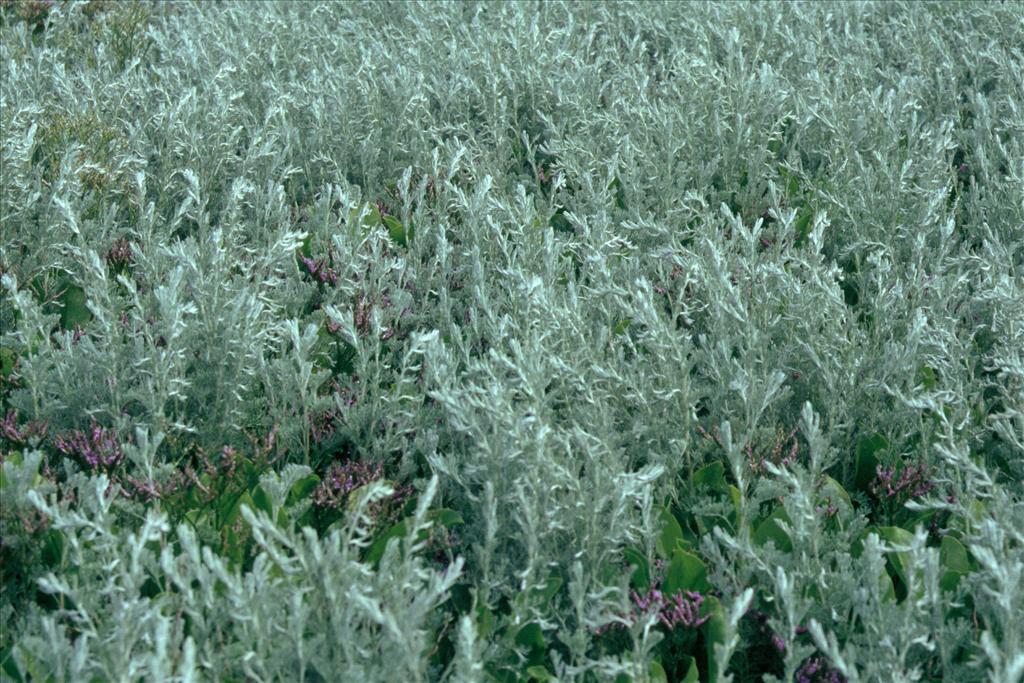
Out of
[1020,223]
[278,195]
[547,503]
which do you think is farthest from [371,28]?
[547,503]

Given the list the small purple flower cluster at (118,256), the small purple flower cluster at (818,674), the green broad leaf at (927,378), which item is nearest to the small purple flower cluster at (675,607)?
the small purple flower cluster at (818,674)

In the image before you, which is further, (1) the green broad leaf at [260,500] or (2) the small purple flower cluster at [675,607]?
(1) the green broad leaf at [260,500]

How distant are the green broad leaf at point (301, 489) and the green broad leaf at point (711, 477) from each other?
1.10m

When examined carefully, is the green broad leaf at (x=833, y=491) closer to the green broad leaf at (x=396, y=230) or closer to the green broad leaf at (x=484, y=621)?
the green broad leaf at (x=484, y=621)

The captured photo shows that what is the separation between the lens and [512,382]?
3301mm

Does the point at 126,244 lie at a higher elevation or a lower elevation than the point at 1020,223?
higher

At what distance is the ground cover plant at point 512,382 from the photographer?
Result: 8.55 ft

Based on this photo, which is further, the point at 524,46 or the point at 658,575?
the point at 524,46

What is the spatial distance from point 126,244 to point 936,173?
10.6 ft

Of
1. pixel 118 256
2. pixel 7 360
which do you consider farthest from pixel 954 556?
pixel 118 256

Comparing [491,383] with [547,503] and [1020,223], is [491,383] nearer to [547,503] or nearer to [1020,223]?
[547,503]

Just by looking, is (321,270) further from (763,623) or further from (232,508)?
(763,623)

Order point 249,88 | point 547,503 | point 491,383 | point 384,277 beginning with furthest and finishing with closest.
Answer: point 249,88, point 384,277, point 491,383, point 547,503

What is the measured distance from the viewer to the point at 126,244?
14.4ft
